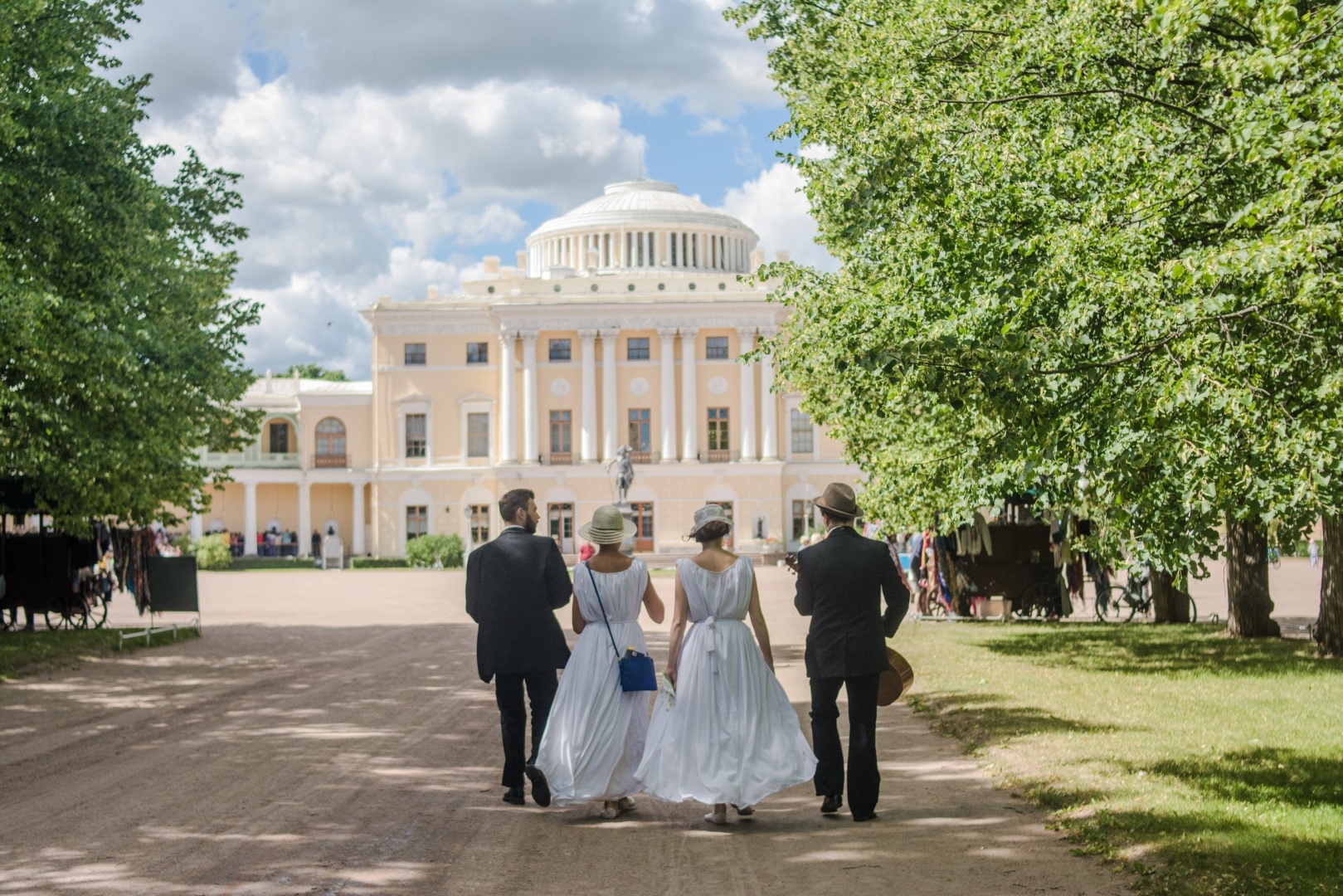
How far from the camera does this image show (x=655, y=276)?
75.6 metres

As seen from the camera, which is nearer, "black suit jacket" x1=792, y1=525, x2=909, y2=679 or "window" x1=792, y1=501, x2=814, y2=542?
"black suit jacket" x1=792, y1=525, x2=909, y2=679

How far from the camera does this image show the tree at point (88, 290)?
16078 millimetres

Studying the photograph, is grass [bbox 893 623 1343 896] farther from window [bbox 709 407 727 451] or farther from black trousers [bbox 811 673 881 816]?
window [bbox 709 407 727 451]

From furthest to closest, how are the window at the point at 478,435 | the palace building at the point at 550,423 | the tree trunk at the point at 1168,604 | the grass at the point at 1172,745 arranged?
the window at the point at 478,435 → the palace building at the point at 550,423 → the tree trunk at the point at 1168,604 → the grass at the point at 1172,745

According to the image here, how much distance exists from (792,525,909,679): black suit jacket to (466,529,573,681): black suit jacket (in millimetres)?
1451

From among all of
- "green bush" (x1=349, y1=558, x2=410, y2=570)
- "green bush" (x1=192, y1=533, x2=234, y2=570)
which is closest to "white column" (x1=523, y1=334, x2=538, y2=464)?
"green bush" (x1=349, y1=558, x2=410, y2=570)

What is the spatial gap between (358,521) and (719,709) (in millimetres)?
66865

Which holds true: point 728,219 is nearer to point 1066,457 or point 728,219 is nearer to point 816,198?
point 816,198

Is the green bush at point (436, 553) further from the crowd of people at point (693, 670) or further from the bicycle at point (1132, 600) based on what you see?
the crowd of people at point (693, 670)

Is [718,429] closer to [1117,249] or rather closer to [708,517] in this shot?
[1117,249]

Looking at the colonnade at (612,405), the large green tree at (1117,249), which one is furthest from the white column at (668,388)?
the large green tree at (1117,249)

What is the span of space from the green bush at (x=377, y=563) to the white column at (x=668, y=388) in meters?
16.4

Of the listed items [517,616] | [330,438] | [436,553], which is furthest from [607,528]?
[330,438]

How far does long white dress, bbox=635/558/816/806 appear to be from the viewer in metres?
7.48
